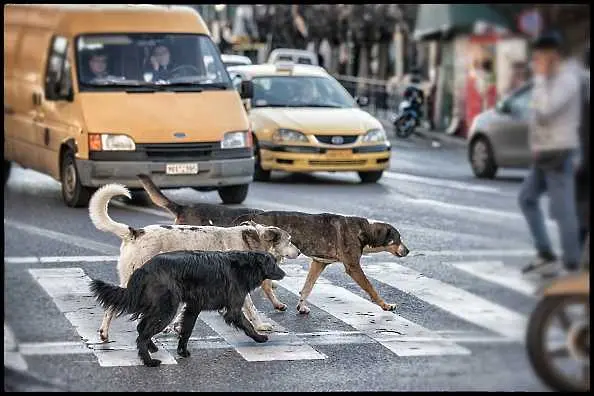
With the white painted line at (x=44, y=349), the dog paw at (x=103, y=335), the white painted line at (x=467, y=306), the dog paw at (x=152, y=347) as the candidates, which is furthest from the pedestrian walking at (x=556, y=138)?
the dog paw at (x=103, y=335)

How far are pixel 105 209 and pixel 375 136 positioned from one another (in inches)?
30.5

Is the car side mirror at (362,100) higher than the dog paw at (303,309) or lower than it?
higher

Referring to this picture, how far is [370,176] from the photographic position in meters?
4.08

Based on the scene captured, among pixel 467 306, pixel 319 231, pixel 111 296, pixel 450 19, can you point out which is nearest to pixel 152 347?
pixel 111 296

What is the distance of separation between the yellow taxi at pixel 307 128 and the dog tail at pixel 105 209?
428mm

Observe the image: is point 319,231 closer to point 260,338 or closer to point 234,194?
point 234,194

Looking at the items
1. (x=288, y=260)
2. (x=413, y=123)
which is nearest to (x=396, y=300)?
(x=288, y=260)

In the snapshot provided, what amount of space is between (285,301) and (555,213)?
352 cm

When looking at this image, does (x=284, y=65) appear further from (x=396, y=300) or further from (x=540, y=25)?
(x=540, y=25)

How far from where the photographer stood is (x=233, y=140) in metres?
4.34

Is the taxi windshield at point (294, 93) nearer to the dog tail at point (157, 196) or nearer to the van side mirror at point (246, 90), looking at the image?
the van side mirror at point (246, 90)

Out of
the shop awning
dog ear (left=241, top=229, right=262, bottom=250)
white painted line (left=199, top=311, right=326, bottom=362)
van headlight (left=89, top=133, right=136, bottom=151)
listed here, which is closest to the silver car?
the shop awning

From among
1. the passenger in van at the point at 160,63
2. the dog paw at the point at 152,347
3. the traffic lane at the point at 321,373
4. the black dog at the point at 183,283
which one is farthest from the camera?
the dog paw at the point at 152,347

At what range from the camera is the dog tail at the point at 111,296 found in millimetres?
4191
